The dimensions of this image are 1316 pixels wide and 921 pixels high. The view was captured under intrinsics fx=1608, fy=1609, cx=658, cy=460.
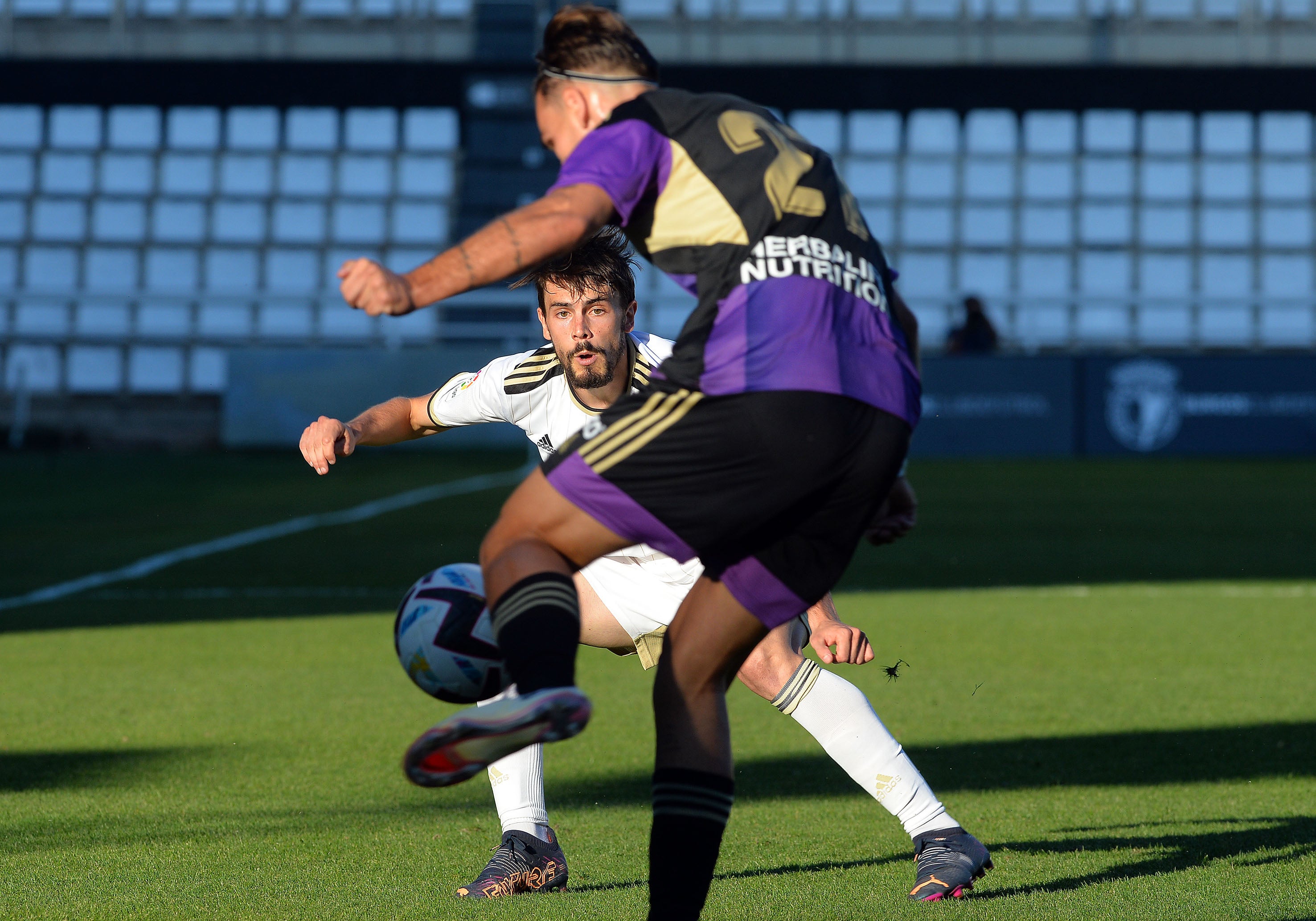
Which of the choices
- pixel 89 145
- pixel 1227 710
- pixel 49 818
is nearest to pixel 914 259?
pixel 89 145

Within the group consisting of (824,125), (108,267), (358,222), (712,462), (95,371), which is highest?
(712,462)

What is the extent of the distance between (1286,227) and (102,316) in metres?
22.7

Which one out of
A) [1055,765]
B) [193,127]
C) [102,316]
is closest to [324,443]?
[1055,765]

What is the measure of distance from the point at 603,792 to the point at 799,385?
98.4 inches

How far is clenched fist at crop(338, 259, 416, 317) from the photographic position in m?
2.45

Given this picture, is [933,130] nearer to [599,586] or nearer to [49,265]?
[49,265]

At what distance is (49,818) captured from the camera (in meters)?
4.38

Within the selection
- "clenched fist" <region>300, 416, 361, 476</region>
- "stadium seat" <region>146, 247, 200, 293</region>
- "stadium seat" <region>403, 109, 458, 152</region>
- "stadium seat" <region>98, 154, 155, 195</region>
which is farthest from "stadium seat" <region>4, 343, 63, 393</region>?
"clenched fist" <region>300, 416, 361, 476</region>

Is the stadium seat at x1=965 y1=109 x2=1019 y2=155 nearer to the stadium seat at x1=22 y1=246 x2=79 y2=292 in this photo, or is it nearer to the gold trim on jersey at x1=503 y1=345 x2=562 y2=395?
the stadium seat at x1=22 y1=246 x2=79 y2=292

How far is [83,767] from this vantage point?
16.9ft

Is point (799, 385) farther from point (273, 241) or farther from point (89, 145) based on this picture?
point (89, 145)

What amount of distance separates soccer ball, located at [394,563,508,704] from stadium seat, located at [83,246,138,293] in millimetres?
29005

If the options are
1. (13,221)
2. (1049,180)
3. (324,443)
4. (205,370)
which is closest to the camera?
(324,443)

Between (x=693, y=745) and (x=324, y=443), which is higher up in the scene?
(x=324, y=443)
